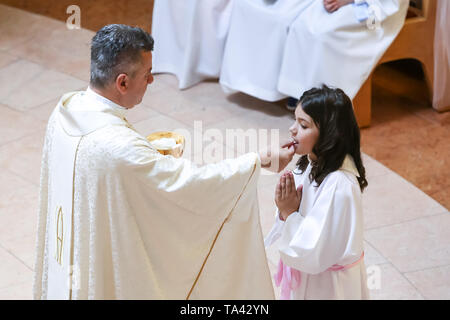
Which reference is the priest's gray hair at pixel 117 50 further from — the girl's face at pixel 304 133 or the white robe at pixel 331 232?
the white robe at pixel 331 232

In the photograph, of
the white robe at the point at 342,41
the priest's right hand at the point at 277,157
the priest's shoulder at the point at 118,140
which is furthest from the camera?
the white robe at the point at 342,41

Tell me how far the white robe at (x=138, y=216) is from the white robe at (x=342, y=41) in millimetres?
2257

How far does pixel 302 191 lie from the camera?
2.77m

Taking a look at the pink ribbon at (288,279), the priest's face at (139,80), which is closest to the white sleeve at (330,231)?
the pink ribbon at (288,279)

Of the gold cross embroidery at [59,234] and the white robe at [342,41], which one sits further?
the white robe at [342,41]

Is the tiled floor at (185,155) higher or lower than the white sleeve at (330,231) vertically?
lower

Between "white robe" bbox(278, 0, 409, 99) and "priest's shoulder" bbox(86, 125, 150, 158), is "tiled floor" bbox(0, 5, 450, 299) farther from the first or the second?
"priest's shoulder" bbox(86, 125, 150, 158)

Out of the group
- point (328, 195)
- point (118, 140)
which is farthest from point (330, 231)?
point (118, 140)

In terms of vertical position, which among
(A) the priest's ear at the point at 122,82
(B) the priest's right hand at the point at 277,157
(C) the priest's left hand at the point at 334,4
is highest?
(A) the priest's ear at the point at 122,82

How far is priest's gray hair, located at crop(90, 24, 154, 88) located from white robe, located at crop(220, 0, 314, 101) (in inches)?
100

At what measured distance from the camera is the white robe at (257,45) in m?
4.98

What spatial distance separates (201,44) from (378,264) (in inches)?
100

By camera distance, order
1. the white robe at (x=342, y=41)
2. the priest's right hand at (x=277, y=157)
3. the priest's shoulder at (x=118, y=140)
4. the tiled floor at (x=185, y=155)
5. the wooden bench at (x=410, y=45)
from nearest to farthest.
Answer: the priest's shoulder at (x=118, y=140)
the priest's right hand at (x=277, y=157)
the tiled floor at (x=185, y=155)
the white robe at (x=342, y=41)
the wooden bench at (x=410, y=45)

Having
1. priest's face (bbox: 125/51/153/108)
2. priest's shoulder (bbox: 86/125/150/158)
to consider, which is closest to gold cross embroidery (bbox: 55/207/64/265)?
priest's shoulder (bbox: 86/125/150/158)
